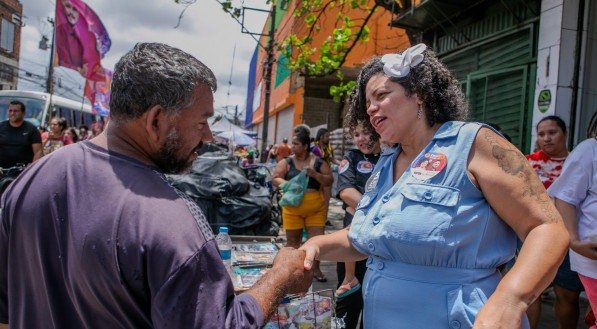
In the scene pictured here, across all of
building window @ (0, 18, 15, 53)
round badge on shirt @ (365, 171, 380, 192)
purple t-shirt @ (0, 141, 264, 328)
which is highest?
building window @ (0, 18, 15, 53)

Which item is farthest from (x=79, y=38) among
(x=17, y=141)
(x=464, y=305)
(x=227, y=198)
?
(x=464, y=305)

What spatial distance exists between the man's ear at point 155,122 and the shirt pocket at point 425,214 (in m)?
0.81

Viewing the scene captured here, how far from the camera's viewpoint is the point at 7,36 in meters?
35.6

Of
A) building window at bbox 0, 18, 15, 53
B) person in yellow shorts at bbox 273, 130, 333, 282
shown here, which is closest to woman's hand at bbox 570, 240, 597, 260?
person in yellow shorts at bbox 273, 130, 333, 282

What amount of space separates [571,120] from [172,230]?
5.20 metres

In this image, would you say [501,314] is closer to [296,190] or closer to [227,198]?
[296,190]

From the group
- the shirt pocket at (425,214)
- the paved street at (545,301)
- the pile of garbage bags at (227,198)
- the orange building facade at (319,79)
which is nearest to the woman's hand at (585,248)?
the shirt pocket at (425,214)

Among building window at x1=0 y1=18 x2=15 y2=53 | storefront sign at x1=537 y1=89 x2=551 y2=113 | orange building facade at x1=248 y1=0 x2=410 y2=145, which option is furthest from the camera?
building window at x1=0 y1=18 x2=15 y2=53

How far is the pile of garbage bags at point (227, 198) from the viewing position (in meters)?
5.79

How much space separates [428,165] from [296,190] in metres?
3.68

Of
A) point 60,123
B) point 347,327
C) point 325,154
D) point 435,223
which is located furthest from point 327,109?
point 435,223

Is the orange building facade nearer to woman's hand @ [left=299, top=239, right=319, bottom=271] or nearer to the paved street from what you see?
the paved street

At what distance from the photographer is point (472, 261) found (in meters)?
1.50

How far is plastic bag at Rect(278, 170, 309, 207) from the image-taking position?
5238 millimetres
